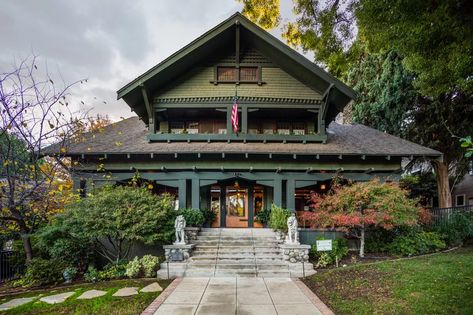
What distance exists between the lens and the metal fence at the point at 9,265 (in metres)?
9.79

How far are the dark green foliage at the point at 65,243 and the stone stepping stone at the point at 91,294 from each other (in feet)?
7.60

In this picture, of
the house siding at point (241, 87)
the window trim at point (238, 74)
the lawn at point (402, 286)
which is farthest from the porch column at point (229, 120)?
the lawn at point (402, 286)

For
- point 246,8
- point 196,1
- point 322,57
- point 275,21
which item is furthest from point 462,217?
point 196,1

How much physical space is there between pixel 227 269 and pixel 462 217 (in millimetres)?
9947

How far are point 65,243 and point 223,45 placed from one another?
409 inches

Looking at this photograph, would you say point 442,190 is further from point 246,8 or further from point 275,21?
point 246,8

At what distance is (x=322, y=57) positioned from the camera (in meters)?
12.9

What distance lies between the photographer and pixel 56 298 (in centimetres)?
691

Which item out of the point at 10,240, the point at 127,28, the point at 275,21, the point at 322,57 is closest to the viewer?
the point at 10,240

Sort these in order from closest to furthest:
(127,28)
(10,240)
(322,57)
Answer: (10,240)
(322,57)
(127,28)

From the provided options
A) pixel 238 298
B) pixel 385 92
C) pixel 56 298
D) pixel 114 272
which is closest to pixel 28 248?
pixel 114 272

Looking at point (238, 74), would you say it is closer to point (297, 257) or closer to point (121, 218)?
point (121, 218)

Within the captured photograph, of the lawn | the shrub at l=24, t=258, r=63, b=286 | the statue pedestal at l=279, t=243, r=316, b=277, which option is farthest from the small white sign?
the shrub at l=24, t=258, r=63, b=286

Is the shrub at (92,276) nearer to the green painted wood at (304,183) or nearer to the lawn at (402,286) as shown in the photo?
the lawn at (402,286)
